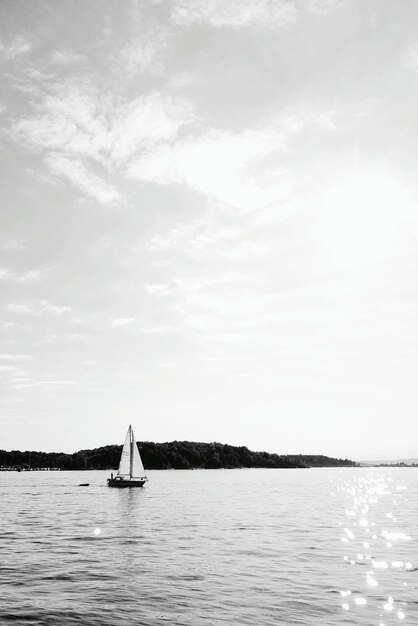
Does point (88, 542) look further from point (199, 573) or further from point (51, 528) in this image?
point (199, 573)

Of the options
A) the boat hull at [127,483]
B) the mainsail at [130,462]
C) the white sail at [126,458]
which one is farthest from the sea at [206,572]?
the boat hull at [127,483]

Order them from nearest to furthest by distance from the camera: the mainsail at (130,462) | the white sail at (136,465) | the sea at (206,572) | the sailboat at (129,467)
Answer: the sea at (206,572) → the sailboat at (129,467) → the mainsail at (130,462) → the white sail at (136,465)

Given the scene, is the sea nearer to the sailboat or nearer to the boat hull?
the sailboat

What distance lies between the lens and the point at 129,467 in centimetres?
12100

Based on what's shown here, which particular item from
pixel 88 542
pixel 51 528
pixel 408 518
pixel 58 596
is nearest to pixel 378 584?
pixel 58 596

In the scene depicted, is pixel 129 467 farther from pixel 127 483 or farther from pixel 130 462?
pixel 127 483

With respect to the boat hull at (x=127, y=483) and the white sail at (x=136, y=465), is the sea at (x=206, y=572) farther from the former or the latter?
the white sail at (x=136, y=465)

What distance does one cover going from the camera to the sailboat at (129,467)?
116 meters

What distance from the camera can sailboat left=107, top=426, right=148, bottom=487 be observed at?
116m

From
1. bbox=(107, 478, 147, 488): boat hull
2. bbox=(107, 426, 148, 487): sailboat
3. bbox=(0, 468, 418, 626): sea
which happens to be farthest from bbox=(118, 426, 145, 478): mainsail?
bbox=(0, 468, 418, 626): sea

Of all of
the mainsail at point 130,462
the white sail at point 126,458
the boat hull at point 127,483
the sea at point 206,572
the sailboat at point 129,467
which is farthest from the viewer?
the boat hull at point 127,483

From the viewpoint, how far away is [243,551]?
129ft

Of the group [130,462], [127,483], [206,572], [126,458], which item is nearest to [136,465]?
[130,462]

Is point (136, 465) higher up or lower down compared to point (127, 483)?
higher up
